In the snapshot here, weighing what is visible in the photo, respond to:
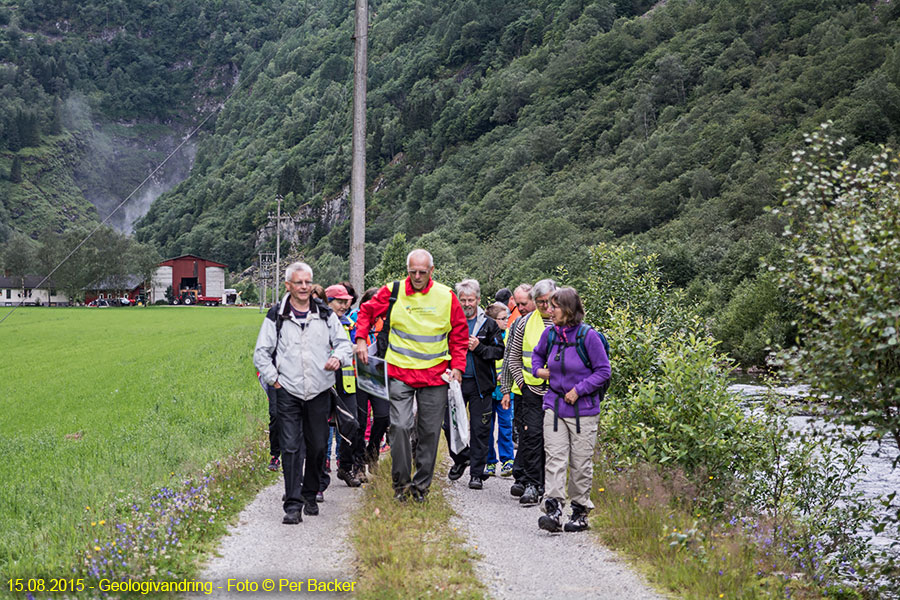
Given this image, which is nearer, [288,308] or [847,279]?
[847,279]

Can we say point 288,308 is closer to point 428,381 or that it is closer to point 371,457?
point 428,381

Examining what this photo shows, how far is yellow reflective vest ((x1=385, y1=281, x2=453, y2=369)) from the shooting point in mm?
8047

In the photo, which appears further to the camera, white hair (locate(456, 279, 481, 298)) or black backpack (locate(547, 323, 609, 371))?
→ white hair (locate(456, 279, 481, 298))

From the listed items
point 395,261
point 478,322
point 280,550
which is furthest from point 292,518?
point 395,261

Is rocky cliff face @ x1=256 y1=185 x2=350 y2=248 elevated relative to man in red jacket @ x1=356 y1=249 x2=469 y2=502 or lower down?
elevated

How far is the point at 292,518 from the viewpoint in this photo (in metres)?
7.39

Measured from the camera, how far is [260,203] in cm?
19375

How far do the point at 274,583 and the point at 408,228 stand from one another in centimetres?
13154

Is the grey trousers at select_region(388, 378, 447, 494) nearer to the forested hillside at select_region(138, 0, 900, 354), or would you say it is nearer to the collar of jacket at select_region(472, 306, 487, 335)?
the collar of jacket at select_region(472, 306, 487, 335)

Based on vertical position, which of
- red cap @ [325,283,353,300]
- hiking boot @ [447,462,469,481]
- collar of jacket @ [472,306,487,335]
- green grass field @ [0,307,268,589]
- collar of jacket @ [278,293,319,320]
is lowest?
green grass field @ [0,307,268,589]

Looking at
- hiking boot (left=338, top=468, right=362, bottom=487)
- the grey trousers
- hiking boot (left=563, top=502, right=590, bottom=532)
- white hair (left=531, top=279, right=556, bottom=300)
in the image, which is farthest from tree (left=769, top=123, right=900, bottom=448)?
hiking boot (left=338, top=468, right=362, bottom=487)

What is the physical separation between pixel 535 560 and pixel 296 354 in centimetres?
271

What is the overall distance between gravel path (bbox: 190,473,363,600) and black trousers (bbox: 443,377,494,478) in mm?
1500

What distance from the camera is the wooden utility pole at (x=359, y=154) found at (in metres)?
13.2
